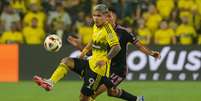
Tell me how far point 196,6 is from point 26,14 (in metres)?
5.18

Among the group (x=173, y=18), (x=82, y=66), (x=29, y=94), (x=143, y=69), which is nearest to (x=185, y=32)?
(x=173, y=18)

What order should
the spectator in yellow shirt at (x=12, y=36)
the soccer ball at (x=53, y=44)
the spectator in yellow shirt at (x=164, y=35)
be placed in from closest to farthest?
the soccer ball at (x=53, y=44)
the spectator in yellow shirt at (x=12, y=36)
the spectator in yellow shirt at (x=164, y=35)

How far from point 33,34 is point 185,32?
4490 mm

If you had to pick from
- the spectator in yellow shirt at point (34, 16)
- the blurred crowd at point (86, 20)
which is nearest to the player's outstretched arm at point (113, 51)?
the blurred crowd at point (86, 20)

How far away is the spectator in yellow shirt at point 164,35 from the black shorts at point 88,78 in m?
9.66

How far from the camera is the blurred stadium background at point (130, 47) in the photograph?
19.2m

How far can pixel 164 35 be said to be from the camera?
21156 mm

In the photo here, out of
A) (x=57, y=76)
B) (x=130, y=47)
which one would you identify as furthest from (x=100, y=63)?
(x=130, y=47)

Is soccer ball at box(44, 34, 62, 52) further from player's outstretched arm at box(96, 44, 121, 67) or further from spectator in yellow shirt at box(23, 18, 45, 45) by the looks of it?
spectator in yellow shirt at box(23, 18, 45, 45)

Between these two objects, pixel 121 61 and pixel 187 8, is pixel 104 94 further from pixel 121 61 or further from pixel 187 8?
pixel 187 8

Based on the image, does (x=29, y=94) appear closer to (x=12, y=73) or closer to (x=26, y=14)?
(x=12, y=73)

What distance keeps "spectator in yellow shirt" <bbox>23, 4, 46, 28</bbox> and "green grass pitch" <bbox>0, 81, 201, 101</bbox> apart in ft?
7.56

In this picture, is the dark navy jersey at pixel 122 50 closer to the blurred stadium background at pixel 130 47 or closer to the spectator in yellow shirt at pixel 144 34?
the blurred stadium background at pixel 130 47

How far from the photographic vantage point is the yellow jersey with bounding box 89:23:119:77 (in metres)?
11.5
